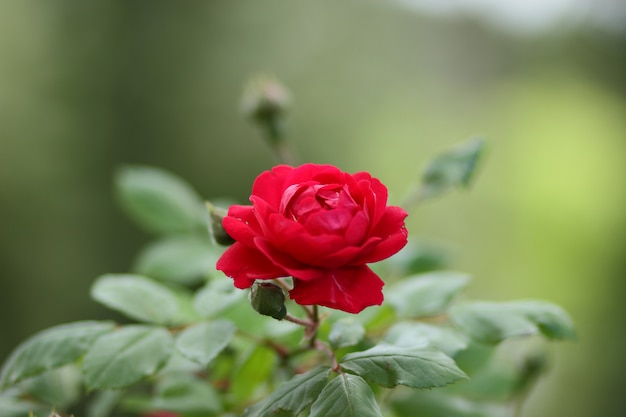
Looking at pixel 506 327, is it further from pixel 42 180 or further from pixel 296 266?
pixel 42 180

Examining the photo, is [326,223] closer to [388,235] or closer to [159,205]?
[388,235]

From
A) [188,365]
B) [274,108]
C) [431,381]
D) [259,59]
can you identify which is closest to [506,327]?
[431,381]

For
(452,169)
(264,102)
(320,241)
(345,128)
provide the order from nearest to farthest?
(320,241) → (452,169) → (264,102) → (345,128)

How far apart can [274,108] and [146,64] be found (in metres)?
1.59

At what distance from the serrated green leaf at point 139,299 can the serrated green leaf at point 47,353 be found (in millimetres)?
38

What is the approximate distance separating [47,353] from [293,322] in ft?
0.57

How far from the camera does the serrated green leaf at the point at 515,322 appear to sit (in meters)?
0.45

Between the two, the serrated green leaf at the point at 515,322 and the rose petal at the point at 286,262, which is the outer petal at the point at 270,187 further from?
the serrated green leaf at the point at 515,322

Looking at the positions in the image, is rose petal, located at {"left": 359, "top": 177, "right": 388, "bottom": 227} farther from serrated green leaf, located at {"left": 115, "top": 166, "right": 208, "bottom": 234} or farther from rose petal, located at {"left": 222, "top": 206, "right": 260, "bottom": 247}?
serrated green leaf, located at {"left": 115, "top": 166, "right": 208, "bottom": 234}

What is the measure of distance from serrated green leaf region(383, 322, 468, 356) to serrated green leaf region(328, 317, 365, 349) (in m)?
0.03

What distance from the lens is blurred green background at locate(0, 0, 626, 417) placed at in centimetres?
195

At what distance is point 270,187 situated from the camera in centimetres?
38

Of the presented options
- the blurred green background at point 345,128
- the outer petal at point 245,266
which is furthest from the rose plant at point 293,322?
the blurred green background at point 345,128

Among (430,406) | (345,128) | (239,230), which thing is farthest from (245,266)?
(345,128)
